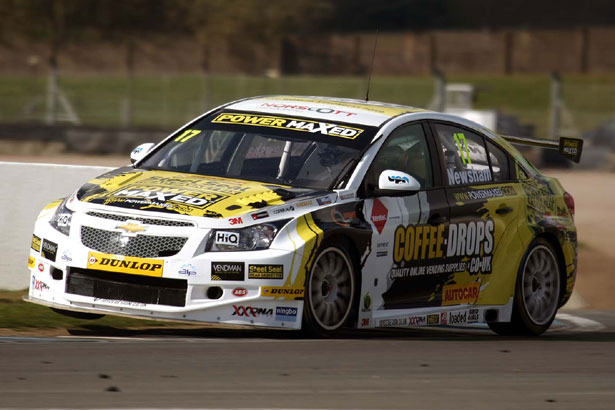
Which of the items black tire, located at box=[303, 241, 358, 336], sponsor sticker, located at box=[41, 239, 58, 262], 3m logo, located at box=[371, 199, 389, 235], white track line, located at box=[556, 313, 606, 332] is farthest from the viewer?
white track line, located at box=[556, 313, 606, 332]

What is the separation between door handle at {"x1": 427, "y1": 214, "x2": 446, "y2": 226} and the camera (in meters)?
8.74

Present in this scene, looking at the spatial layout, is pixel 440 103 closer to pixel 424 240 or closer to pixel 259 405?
pixel 424 240

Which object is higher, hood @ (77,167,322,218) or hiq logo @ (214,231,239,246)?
hood @ (77,167,322,218)

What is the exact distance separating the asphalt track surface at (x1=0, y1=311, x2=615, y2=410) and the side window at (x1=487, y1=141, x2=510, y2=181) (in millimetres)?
1690

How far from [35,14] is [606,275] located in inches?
1472

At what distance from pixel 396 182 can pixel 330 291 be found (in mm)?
852

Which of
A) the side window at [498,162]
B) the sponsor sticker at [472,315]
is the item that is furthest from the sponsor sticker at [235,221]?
the side window at [498,162]

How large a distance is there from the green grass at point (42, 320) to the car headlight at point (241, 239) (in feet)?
5.31

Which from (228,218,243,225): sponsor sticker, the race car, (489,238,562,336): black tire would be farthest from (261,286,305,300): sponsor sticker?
(489,238,562,336): black tire

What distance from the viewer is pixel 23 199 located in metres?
10.7

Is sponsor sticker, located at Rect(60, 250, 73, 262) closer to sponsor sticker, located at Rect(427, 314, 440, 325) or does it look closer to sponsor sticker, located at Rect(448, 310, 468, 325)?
sponsor sticker, located at Rect(427, 314, 440, 325)

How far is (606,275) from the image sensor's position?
1492cm

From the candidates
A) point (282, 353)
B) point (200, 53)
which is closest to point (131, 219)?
point (282, 353)

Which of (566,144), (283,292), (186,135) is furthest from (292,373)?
(566,144)
